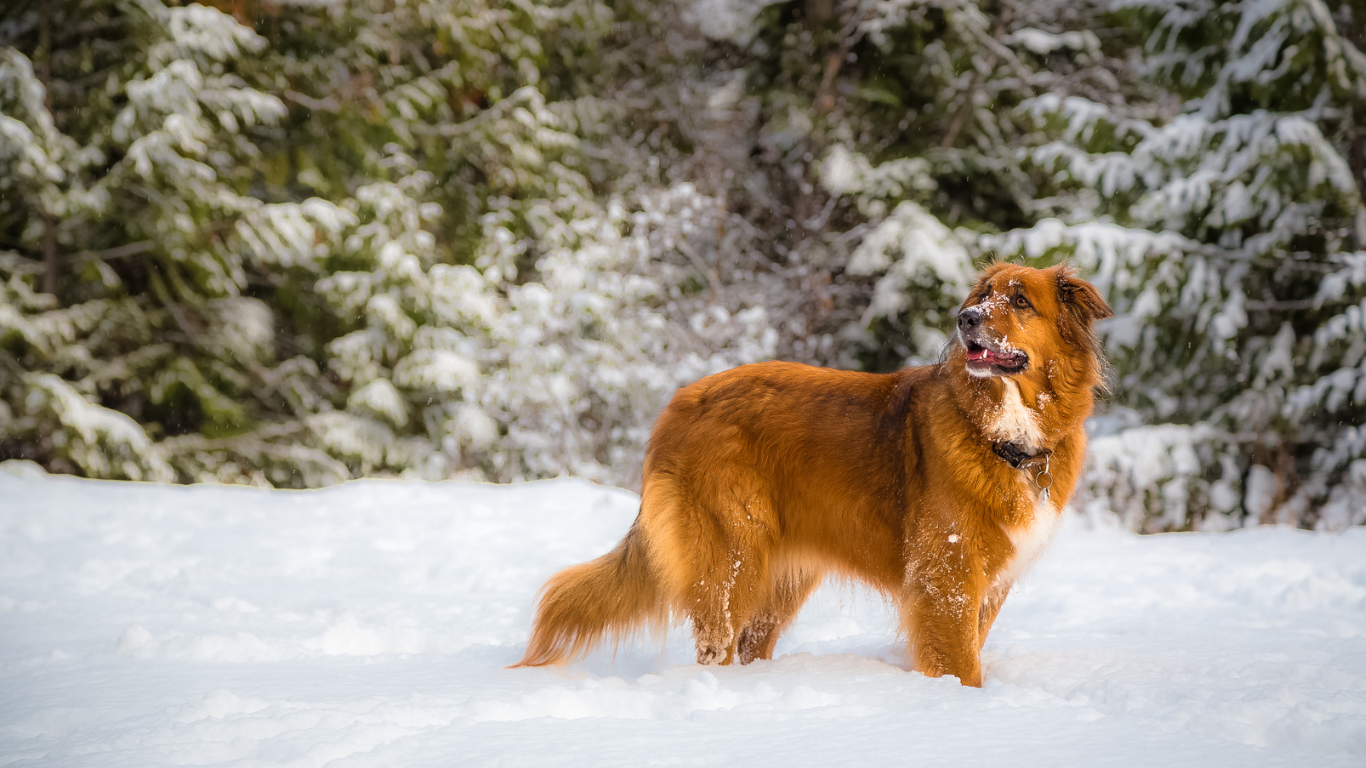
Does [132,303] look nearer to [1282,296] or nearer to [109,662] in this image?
[109,662]

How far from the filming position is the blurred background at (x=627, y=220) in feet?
22.9

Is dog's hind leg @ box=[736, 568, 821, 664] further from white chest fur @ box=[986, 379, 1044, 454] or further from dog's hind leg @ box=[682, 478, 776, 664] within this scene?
white chest fur @ box=[986, 379, 1044, 454]

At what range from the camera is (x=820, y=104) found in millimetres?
10453

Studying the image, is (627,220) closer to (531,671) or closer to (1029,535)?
(531,671)

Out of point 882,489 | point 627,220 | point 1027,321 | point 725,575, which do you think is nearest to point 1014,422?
point 1027,321

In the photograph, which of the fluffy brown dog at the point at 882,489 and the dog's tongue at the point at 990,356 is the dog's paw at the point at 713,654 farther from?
the dog's tongue at the point at 990,356

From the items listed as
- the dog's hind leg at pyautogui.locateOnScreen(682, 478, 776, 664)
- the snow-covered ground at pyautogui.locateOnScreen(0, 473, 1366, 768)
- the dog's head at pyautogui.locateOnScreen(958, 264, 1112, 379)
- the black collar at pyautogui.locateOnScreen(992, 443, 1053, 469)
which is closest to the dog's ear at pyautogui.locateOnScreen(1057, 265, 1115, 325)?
the dog's head at pyautogui.locateOnScreen(958, 264, 1112, 379)

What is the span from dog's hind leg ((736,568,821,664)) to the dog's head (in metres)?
1.04

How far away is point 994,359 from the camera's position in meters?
2.69

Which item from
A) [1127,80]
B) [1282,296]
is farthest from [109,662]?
[1127,80]

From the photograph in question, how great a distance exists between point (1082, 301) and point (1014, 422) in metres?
0.55

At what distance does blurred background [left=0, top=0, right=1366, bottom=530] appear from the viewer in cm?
697

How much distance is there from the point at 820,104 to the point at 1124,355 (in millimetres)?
4877

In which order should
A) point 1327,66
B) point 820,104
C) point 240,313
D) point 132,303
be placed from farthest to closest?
point 820,104 < point 240,313 < point 132,303 < point 1327,66
